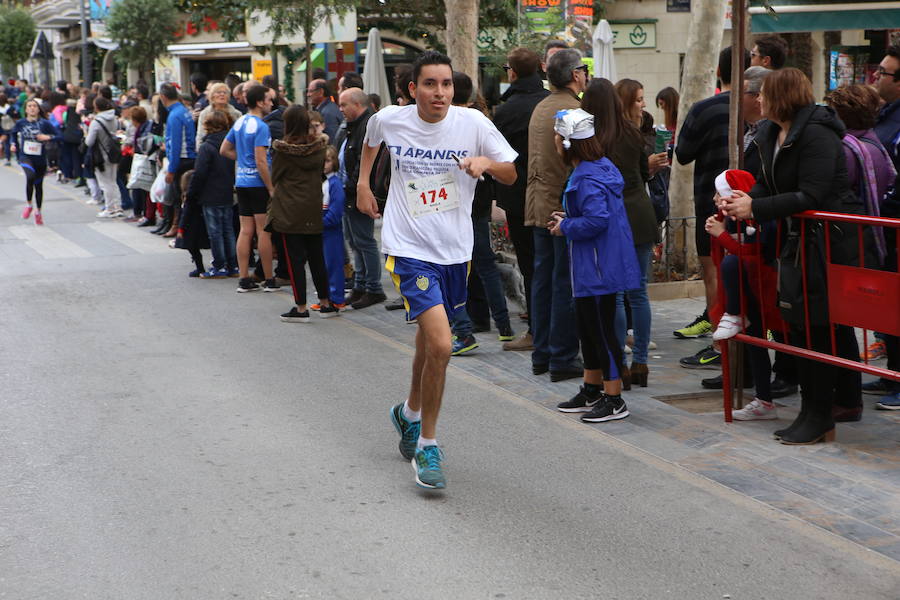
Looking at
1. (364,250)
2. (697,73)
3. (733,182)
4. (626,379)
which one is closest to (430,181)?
(733,182)

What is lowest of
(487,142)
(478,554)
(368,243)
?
(478,554)

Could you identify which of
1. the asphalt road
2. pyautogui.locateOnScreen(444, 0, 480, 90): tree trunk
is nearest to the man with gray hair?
the asphalt road

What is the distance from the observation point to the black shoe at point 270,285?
11430mm

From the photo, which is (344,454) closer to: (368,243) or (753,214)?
(753,214)

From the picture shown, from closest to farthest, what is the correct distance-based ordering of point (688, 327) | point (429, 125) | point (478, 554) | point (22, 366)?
point (478, 554) → point (429, 125) → point (22, 366) → point (688, 327)

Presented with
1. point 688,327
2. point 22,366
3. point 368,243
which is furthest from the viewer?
point 368,243

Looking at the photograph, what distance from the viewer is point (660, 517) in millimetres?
4988

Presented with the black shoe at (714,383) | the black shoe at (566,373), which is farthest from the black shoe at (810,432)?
the black shoe at (566,373)

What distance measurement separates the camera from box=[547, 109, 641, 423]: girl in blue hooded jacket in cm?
632

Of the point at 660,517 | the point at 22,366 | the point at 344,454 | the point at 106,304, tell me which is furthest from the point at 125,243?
the point at 660,517

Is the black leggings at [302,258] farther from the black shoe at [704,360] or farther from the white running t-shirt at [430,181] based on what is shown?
the white running t-shirt at [430,181]

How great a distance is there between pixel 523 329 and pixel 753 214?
11.5 ft

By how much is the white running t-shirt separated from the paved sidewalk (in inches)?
62.0

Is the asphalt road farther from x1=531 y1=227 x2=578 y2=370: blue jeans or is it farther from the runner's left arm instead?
the runner's left arm
